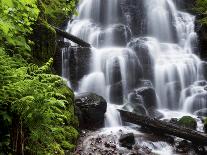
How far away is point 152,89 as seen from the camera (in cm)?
1522

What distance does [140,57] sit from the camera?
56.4ft

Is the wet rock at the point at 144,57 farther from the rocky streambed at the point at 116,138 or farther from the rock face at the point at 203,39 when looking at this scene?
the rocky streambed at the point at 116,138

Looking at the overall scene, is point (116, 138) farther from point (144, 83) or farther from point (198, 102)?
point (144, 83)

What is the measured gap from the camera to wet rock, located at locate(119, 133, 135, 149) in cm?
949

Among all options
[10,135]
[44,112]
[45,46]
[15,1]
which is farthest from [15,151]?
[45,46]

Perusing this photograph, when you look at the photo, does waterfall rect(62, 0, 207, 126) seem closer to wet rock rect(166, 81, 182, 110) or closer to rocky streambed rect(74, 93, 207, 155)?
wet rock rect(166, 81, 182, 110)

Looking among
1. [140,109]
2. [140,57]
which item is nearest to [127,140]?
[140,109]

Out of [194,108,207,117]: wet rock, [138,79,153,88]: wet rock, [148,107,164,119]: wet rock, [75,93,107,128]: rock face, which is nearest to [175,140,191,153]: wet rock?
[75,93,107,128]: rock face

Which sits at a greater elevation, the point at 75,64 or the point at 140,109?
the point at 75,64

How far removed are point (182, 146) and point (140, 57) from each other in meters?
7.91

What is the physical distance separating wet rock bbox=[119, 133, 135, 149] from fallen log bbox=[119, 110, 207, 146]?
1.35 metres

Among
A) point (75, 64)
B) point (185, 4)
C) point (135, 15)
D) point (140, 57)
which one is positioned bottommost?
point (75, 64)

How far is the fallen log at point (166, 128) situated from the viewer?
9.91 metres

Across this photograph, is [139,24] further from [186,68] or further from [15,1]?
[15,1]
